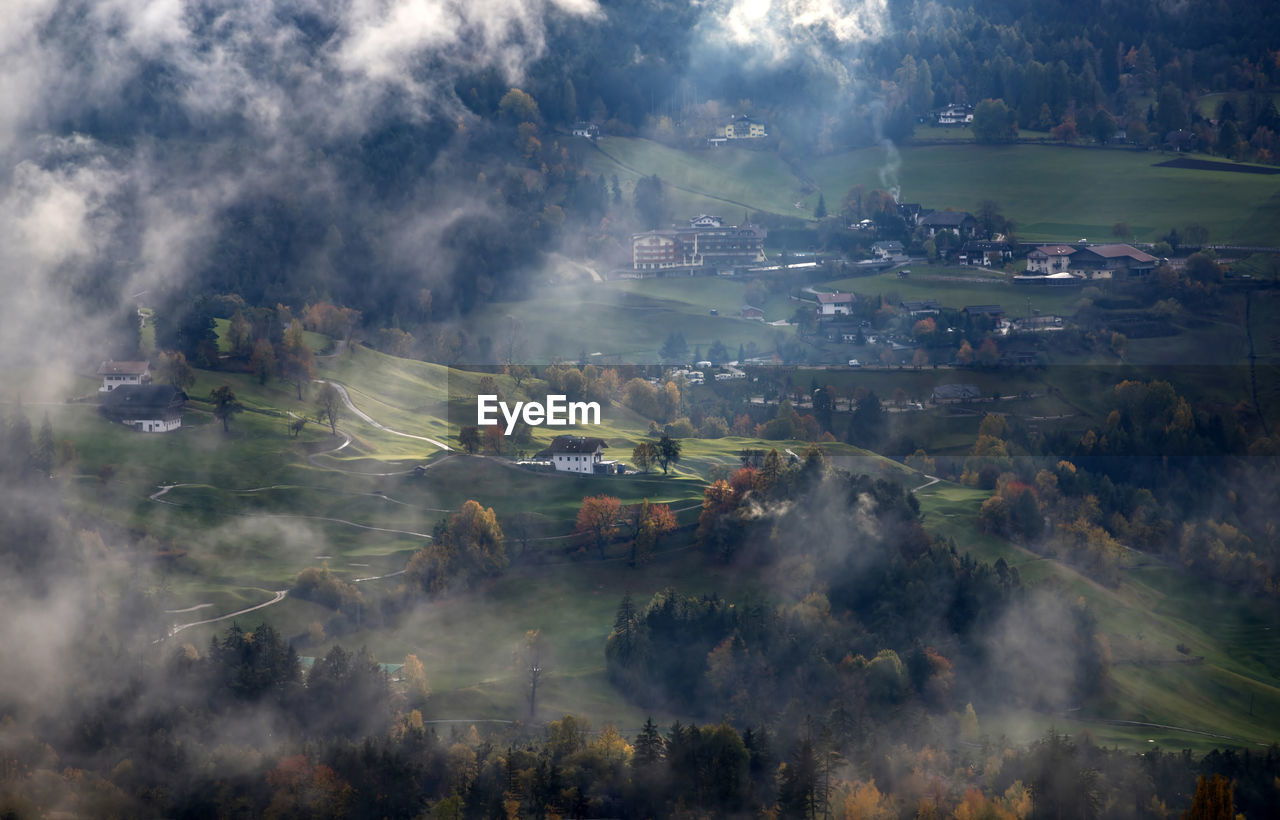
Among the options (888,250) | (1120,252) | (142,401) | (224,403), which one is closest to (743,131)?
(888,250)

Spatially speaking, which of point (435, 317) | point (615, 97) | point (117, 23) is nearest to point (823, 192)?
point (615, 97)

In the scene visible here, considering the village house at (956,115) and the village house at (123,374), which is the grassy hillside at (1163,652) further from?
the village house at (956,115)

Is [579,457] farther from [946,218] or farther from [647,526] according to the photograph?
[946,218]

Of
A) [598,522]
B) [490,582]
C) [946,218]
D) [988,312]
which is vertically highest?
[946,218]

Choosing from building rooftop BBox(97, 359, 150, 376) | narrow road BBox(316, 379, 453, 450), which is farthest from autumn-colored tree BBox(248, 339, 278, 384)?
Answer: building rooftop BBox(97, 359, 150, 376)

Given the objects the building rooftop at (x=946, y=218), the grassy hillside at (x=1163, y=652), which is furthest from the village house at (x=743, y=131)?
the grassy hillside at (x=1163, y=652)
